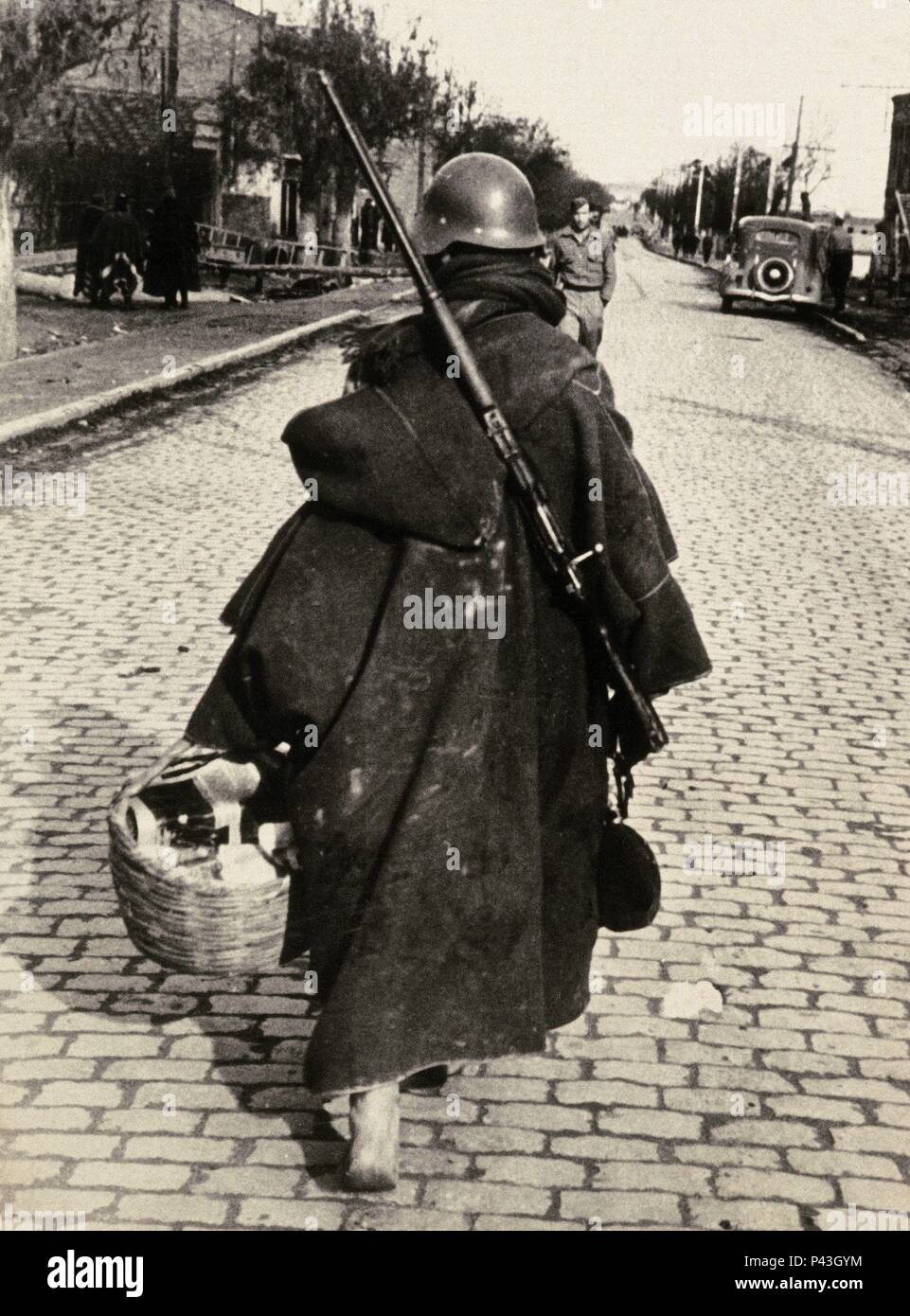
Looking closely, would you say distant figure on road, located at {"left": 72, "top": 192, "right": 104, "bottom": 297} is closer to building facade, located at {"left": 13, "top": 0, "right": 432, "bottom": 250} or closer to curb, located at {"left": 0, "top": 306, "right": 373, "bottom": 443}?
curb, located at {"left": 0, "top": 306, "right": 373, "bottom": 443}

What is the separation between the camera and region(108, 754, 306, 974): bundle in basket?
3.31 m

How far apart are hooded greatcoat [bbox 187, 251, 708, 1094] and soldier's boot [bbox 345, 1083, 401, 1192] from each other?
0.37 feet

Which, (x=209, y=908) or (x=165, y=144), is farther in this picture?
(x=165, y=144)

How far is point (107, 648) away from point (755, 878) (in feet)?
11.5

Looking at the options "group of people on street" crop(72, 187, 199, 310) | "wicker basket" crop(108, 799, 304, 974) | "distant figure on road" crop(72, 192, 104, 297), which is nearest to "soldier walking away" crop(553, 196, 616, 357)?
"group of people on street" crop(72, 187, 199, 310)

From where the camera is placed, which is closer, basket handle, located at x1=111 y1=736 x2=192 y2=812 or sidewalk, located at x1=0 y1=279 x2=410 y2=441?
basket handle, located at x1=111 y1=736 x2=192 y2=812

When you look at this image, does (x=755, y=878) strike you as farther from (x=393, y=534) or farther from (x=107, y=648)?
(x=107, y=648)

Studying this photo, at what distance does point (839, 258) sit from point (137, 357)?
19.1 m

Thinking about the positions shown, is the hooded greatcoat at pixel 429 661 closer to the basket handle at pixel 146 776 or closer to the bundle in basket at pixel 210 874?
the bundle in basket at pixel 210 874

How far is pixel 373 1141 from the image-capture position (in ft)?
10.8

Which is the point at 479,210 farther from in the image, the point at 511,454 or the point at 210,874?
the point at 210,874

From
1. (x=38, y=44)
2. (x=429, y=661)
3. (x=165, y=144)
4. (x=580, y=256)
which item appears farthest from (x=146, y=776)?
(x=165, y=144)

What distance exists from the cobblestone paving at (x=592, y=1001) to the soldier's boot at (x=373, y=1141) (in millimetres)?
80
